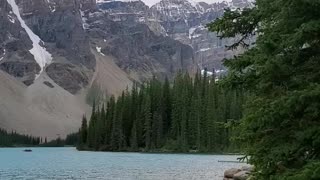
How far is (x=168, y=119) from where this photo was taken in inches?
5620

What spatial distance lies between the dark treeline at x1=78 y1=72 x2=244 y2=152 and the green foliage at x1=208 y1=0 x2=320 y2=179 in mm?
108485

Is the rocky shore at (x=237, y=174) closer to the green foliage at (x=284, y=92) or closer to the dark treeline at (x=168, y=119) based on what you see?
the green foliage at (x=284, y=92)

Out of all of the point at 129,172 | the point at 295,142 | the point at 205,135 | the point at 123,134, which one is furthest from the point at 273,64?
the point at 123,134

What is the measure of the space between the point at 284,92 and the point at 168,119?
13009 centimetres

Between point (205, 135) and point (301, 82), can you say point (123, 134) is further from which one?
point (301, 82)

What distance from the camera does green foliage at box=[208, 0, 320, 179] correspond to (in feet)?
40.2

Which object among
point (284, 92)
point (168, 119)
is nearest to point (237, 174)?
point (284, 92)

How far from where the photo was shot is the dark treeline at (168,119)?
127 m

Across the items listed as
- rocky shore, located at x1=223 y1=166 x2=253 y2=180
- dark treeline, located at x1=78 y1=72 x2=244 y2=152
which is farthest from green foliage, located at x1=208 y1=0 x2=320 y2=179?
dark treeline, located at x1=78 y1=72 x2=244 y2=152

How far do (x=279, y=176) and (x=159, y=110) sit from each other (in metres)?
127

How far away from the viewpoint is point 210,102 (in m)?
130

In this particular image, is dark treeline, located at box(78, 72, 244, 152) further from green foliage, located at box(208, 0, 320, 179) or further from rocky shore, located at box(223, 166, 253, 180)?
green foliage, located at box(208, 0, 320, 179)

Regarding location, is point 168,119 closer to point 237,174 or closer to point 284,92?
point 237,174

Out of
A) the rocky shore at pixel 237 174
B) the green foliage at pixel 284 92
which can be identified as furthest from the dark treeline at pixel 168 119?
the green foliage at pixel 284 92
